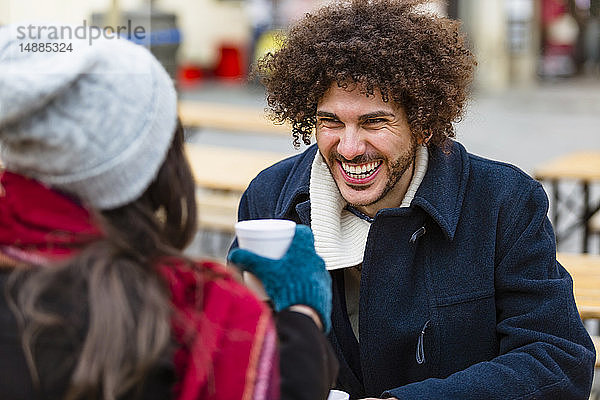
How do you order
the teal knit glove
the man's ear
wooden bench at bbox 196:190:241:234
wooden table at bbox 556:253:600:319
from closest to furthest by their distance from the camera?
the teal knit glove < the man's ear < wooden table at bbox 556:253:600:319 < wooden bench at bbox 196:190:241:234

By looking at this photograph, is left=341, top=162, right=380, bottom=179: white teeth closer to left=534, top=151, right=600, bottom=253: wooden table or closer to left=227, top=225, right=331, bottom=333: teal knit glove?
left=227, top=225, right=331, bottom=333: teal knit glove

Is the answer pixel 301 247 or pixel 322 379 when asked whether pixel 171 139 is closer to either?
pixel 301 247

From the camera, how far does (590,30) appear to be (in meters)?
18.9

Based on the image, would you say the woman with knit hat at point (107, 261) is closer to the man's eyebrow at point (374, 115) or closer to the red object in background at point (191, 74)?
the man's eyebrow at point (374, 115)

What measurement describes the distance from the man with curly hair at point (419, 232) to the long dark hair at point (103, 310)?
0.93m

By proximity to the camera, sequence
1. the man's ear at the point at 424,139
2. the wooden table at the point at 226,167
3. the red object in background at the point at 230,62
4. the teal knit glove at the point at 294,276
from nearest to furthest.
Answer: the teal knit glove at the point at 294,276
the man's ear at the point at 424,139
the wooden table at the point at 226,167
the red object in background at the point at 230,62

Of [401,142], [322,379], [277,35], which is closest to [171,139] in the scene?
[322,379]

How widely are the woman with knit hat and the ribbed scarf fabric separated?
865mm

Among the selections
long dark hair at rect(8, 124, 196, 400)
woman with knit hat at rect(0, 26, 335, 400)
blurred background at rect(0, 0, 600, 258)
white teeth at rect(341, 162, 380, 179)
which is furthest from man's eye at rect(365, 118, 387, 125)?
long dark hair at rect(8, 124, 196, 400)

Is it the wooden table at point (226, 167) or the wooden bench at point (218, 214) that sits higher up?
the wooden table at point (226, 167)

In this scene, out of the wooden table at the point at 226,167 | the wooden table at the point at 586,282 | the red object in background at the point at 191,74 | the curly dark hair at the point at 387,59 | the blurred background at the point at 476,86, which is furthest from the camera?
the red object in background at the point at 191,74

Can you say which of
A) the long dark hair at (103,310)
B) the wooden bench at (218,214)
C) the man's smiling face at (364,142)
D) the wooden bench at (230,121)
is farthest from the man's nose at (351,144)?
the wooden bench at (230,121)

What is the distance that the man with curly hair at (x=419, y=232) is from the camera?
2.17m

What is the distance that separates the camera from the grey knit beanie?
133 cm
